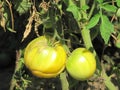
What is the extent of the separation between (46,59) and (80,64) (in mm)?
105

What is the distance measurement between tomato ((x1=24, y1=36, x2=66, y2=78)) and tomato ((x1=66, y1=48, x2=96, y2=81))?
29 millimetres

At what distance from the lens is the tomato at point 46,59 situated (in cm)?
120

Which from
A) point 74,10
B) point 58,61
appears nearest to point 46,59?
point 58,61

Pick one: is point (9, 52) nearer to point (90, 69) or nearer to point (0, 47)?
point (0, 47)

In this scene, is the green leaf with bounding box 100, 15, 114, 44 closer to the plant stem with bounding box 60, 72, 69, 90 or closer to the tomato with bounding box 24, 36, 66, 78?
the tomato with bounding box 24, 36, 66, 78

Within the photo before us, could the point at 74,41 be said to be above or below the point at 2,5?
below

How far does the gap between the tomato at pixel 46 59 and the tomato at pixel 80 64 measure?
0.09ft

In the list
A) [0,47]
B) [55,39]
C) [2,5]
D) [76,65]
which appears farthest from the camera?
[0,47]

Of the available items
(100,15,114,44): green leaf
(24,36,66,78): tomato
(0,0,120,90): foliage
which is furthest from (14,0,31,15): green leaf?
(100,15,114,44): green leaf

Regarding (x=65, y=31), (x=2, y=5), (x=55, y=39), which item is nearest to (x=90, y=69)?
(x=55, y=39)

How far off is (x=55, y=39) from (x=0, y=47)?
260cm

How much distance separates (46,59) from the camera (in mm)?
1209

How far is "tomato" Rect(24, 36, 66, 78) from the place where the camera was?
3.95ft

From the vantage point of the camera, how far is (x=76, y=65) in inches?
46.8
